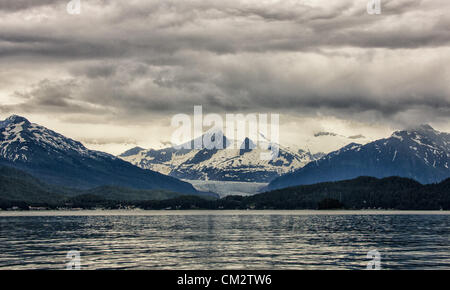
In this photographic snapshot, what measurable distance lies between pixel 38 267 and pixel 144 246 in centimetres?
3326

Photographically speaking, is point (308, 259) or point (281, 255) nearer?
point (308, 259)

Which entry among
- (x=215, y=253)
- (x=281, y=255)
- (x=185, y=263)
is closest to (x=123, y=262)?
(x=185, y=263)

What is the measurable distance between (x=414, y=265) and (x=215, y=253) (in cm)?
3299

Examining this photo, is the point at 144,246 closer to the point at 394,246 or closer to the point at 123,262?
the point at 123,262

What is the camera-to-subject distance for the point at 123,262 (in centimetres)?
8575

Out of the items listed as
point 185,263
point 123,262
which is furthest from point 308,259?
point 123,262

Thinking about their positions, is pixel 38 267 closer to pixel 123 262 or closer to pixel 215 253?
pixel 123 262

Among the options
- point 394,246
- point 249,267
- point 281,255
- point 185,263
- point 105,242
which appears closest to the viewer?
point 249,267

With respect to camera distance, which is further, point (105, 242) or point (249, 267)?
point (105, 242)

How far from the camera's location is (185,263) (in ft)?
281

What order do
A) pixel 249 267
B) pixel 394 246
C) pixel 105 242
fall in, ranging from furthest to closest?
1. pixel 105 242
2. pixel 394 246
3. pixel 249 267
